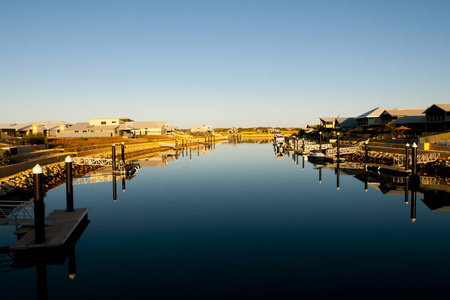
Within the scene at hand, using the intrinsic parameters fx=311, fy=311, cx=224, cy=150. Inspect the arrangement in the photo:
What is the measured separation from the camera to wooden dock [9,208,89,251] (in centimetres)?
1327

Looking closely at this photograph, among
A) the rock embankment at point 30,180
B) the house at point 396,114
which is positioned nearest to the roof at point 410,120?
the house at point 396,114

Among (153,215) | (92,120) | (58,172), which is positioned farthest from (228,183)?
(92,120)

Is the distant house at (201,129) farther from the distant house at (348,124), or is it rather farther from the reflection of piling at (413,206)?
the reflection of piling at (413,206)

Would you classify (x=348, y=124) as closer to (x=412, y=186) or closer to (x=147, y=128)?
(x=147, y=128)

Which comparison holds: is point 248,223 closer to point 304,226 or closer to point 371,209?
point 304,226

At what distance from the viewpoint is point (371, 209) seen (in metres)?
23.1

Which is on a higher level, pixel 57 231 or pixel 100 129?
pixel 100 129

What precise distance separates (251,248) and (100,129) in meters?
89.2

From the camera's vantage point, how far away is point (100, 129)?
94.6 meters

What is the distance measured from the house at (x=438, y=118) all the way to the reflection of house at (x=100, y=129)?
78940mm

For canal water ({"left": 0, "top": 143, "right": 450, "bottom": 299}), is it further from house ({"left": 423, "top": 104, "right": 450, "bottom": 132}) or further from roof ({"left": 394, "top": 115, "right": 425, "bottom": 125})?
roof ({"left": 394, "top": 115, "right": 425, "bottom": 125})

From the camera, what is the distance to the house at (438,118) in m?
55.3

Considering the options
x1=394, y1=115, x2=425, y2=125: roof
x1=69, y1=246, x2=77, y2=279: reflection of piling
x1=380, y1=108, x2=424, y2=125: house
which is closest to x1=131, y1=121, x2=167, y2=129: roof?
x1=380, y1=108, x2=424, y2=125: house

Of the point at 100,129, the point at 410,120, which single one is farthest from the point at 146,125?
the point at 410,120
